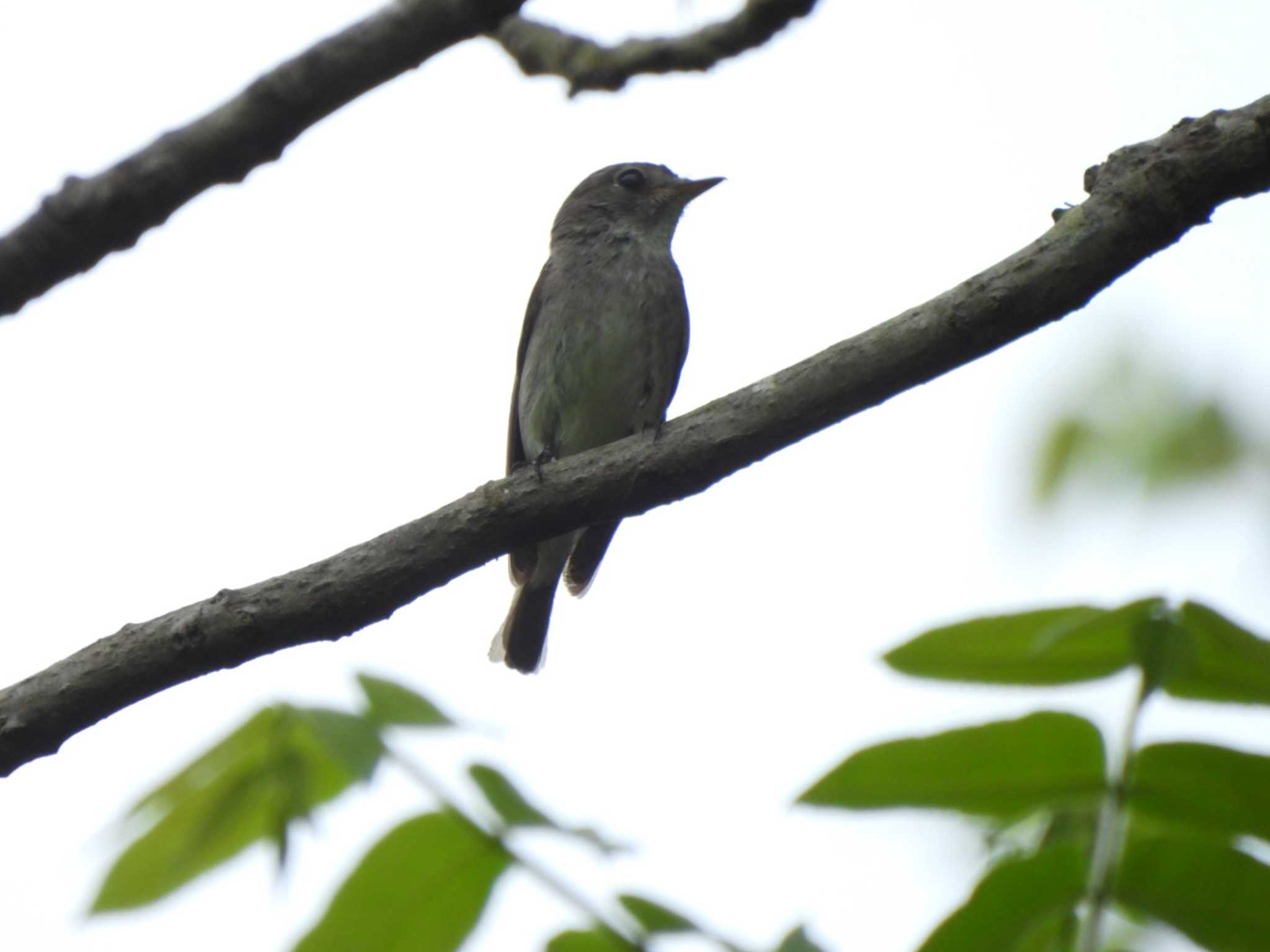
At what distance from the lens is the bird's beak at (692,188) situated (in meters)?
8.98

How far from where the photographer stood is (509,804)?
330 centimetres

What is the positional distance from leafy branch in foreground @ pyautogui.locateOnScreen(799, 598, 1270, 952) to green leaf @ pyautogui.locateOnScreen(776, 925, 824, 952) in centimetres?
27

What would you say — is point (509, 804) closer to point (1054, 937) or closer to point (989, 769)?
point (989, 769)

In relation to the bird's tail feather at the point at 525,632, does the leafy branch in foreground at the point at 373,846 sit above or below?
below

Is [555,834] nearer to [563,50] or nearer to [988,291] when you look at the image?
[988,291]

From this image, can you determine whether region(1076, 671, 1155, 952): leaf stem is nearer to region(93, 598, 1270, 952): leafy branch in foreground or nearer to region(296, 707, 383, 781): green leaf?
region(93, 598, 1270, 952): leafy branch in foreground

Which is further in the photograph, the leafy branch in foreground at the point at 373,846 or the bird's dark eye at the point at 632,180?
the bird's dark eye at the point at 632,180

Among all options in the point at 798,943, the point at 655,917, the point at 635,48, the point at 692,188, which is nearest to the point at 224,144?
the point at 635,48

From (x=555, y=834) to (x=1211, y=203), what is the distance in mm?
2127

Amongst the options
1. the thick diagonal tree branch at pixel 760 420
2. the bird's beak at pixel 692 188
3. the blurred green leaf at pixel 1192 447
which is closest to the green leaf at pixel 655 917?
the thick diagonal tree branch at pixel 760 420

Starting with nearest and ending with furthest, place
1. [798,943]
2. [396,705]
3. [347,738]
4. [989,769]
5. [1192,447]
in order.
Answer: [798,943]
[989,769]
[347,738]
[396,705]
[1192,447]

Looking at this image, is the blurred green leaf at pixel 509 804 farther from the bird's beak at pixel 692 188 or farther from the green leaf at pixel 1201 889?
the bird's beak at pixel 692 188

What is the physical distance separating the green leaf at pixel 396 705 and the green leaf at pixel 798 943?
1.16m

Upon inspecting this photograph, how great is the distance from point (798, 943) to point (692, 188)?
22.8ft
